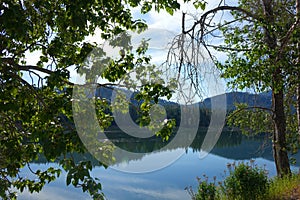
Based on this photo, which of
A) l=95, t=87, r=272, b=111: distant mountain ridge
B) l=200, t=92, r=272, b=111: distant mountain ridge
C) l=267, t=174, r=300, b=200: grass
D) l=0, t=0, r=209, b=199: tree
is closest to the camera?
l=0, t=0, r=209, b=199: tree

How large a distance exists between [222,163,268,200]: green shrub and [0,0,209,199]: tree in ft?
11.2

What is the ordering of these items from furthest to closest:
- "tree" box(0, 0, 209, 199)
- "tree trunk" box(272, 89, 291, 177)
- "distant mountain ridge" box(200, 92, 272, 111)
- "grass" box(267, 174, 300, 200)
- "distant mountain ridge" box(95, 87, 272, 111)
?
"tree trunk" box(272, 89, 291, 177)
"distant mountain ridge" box(200, 92, 272, 111)
"grass" box(267, 174, 300, 200)
"distant mountain ridge" box(95, 87, 272, 111)
"tree" box(0, 0, 209, 199)

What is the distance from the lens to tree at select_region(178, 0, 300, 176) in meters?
4.34

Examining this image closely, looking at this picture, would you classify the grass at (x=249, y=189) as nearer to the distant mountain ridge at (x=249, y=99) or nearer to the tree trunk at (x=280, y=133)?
the tree trunk at (x=280, y=133)

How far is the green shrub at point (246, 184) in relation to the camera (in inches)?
231

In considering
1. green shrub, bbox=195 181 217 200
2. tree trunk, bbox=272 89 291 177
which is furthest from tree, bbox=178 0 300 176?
green shrub, bbox=195 181 217 200

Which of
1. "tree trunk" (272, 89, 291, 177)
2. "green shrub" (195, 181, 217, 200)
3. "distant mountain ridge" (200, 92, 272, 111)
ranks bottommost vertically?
"green shrub" (195, 181, 217, 200)

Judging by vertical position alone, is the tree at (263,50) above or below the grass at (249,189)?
above

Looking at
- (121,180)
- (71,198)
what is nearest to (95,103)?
(71,198)

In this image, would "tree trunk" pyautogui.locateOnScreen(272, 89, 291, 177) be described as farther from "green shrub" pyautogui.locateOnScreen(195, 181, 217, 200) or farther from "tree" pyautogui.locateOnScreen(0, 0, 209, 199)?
"tree" pyautogui.locateOnScreen(0, 0, 209, 199)

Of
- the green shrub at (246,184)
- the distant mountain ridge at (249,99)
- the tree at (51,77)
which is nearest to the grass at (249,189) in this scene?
the green shrub at (246,184)

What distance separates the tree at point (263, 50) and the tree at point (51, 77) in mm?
986

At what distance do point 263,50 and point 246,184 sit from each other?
2.43 metres

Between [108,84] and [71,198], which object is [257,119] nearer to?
[108,84]
